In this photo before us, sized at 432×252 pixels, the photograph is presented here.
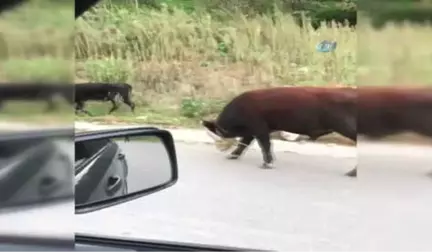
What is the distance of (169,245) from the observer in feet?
6.43

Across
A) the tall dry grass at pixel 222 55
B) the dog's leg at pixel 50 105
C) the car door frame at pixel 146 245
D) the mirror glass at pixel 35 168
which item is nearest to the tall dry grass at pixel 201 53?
the tall dry grass at pixel 222 55

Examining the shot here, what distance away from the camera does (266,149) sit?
1855 millimetres

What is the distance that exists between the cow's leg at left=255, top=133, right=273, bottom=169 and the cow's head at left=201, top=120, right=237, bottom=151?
0.08 metres

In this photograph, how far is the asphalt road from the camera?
1.71 meters

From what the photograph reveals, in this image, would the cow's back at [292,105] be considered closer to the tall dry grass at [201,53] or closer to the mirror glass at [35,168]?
the tall dry grass at [201,53]

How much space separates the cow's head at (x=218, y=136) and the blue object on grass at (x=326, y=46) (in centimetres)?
33

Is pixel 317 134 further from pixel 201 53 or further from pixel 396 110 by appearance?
pixel 201 53

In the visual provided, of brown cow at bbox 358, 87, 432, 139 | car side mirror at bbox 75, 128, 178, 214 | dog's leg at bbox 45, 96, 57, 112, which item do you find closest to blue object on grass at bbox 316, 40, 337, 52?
brown cow at bbox 358, 87, 432, 139

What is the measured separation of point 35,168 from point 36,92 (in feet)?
0.71

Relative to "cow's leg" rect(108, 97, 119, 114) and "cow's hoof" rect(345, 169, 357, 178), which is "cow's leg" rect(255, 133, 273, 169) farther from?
"cow's leg" rect(108, 97, 119, 114)

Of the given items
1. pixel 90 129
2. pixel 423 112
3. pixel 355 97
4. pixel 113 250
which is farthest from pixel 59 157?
pixel 423 112

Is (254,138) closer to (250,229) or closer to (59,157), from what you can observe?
(250,229)

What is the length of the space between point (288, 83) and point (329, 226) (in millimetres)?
351

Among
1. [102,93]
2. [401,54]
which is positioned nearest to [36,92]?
[102,93]
